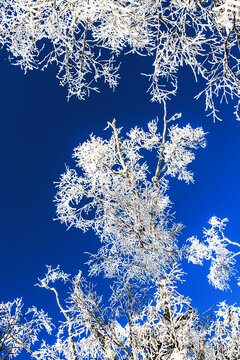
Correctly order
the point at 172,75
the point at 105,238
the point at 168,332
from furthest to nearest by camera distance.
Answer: the point at 105,238
the point at 168,332
the point at 172,75

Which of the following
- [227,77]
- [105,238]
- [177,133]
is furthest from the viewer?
[177,133]

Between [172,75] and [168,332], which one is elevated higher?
[172,75]

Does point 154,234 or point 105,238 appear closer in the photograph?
point 154,234

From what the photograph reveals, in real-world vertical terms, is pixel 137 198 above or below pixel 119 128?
below

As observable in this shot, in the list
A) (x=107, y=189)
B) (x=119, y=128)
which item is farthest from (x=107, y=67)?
(x=107, y=189)

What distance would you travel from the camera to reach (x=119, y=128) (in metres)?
8.06

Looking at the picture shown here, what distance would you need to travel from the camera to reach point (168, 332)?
5562 mm

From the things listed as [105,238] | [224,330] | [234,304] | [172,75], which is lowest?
[224,330]

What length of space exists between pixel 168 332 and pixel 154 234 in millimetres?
2221

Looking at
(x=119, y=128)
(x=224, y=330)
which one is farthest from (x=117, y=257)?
(x=119, y=128)

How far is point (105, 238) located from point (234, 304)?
3.88m

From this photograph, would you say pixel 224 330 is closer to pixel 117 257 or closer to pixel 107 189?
pixel 117 257

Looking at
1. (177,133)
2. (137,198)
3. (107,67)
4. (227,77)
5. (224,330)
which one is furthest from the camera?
(177,133)

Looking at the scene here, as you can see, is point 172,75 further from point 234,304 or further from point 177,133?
point 234,304
